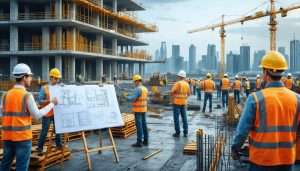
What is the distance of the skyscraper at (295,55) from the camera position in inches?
6521

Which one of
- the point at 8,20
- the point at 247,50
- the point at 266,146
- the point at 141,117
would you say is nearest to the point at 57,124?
the point at 141,117

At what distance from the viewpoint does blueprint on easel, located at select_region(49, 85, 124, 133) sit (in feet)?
23.3

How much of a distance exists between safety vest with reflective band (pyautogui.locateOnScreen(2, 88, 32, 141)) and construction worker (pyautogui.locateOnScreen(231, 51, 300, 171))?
129 inches

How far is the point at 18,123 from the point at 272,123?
Result: 148 inches

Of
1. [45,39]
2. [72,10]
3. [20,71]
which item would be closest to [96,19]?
[72,10]

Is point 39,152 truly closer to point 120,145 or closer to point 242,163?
point 120,145

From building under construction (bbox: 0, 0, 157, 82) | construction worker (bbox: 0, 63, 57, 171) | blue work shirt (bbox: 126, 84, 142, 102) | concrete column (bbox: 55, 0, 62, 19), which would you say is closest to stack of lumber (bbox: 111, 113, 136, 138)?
blue work shirt (bbox: 126, 84, 142, 102)

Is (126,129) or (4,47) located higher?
(4,47)

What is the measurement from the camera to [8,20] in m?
39.1

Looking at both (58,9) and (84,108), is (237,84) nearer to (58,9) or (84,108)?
(84,108)

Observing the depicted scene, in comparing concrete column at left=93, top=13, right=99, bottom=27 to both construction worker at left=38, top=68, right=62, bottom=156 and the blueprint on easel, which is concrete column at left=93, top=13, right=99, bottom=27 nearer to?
construction worker at left=38, top=68, right=62, bottom=156

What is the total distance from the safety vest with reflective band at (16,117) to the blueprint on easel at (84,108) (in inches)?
65.1

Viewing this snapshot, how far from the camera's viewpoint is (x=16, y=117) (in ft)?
17.0

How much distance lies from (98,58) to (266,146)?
142ft
